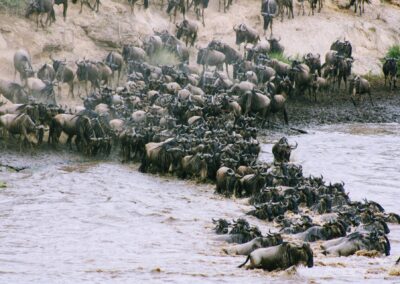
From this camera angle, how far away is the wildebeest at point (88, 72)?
27.8m

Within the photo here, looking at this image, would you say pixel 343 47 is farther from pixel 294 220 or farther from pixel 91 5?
pixel 294 220

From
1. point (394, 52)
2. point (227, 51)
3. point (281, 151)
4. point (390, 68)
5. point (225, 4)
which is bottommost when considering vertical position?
point (281, 151)

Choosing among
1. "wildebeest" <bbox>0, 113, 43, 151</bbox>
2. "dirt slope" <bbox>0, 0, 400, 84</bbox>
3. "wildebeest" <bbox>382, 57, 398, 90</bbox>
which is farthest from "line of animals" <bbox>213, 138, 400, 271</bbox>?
"wildebeest" <bbox>382, 57, 398, 90</bbox>

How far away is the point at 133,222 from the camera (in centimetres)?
1809

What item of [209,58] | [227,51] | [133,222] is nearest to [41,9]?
[209,58]

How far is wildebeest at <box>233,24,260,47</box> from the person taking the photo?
3384 cm

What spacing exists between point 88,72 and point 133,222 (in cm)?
1051

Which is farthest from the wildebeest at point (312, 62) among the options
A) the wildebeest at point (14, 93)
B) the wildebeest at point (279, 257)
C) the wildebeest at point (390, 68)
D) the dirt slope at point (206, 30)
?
the wildebeest at point (279, 257)

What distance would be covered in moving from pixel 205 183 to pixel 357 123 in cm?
977

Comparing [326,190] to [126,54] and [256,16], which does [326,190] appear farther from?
[256,16]

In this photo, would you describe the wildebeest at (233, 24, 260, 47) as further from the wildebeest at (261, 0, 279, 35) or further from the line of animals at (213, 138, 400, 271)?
the line of animals at (213, 138, 400, 271)

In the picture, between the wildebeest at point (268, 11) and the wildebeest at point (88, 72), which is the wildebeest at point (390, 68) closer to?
the wildebeest at point (268, 11)

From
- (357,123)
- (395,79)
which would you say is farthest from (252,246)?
(395,79)

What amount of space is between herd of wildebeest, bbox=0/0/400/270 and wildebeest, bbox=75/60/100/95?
3 cm
